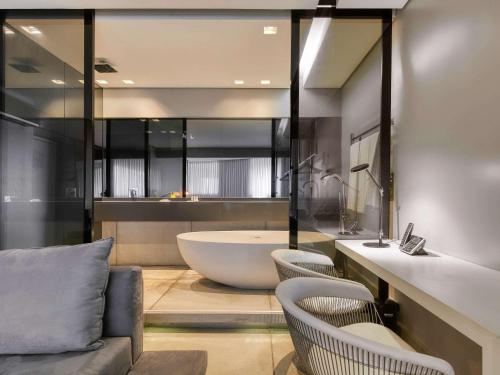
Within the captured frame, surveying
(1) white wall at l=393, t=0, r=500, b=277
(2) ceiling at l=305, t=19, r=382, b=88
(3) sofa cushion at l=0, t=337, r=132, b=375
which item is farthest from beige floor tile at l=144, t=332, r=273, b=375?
(2) ceiling at l=305, t=19, r=382, b=88

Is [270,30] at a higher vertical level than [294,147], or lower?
higher

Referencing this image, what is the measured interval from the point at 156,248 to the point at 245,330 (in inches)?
77.2

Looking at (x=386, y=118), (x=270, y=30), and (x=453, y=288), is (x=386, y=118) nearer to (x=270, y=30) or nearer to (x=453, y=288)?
(x=270, y=30)

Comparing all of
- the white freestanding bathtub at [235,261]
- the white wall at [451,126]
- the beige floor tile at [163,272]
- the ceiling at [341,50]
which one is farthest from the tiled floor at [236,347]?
the ceiling at [341,50]

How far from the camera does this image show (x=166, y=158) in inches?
168

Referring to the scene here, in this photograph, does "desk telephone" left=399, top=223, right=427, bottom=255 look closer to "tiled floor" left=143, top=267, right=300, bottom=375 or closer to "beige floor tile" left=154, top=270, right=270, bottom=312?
"tiled floor" left=143, top=267, right=300, bottom=375

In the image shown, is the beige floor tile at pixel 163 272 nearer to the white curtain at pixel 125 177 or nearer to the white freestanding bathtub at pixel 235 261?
the white freestanding bathtub at pixel 235 261

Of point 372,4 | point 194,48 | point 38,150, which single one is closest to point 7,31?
point 38,150

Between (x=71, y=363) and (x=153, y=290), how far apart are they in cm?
187

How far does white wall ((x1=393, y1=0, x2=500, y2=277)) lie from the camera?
4.83 ft

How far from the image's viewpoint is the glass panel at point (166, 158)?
4246mm

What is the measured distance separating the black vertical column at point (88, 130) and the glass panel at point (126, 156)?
1.59m

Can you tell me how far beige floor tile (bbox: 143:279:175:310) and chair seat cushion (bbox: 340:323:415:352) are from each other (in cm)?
183

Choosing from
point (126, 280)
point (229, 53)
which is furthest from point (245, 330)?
point (229, 53)
